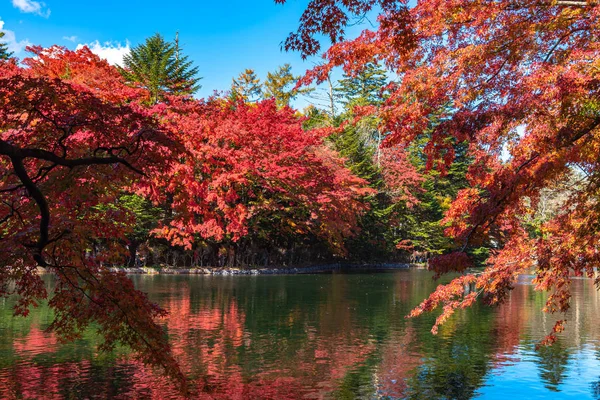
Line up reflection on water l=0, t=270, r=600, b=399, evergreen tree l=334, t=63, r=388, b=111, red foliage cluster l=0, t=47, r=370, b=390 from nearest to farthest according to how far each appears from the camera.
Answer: red foliage cluster l=0, t=47, r=370, b=390, reflection on water l=0, t=270, r=600, b=399, evergreen tree l=334, t=63, r=388, b=111

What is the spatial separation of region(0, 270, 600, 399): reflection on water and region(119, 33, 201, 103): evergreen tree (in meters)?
21.9

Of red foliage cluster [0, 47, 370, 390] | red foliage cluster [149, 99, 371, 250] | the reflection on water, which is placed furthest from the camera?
red foliage cluster [149, 99, 371, 250]

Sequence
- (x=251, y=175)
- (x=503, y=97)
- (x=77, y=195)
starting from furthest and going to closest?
1. (x=251, y=175)
2. (x=503, y=97)
3. (x=77, y=195)

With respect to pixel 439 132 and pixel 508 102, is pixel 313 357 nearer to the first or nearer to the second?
pixel 439 132

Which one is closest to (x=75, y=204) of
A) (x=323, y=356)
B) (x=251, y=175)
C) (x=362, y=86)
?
(x=323, y=356)

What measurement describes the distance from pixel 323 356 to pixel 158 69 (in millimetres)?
29736

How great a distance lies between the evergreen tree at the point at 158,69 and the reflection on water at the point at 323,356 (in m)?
21.9

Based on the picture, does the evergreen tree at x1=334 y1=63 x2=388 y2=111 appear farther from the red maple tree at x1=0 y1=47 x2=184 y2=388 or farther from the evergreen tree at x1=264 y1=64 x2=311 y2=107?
the red maple tree at x1=0 y1=47 x2=184 y2=388

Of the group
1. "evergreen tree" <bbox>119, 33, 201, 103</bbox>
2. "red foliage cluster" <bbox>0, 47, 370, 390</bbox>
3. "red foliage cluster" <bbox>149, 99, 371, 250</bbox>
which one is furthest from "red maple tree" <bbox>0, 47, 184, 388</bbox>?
"evergreen tree" <bbox>119, 33, 201, 103</bbox>

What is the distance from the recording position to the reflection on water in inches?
275

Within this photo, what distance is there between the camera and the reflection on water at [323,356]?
6.98m

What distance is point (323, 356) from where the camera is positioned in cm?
891

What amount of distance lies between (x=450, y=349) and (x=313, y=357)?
253 centimetres

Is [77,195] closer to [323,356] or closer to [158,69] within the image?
[323,356]
